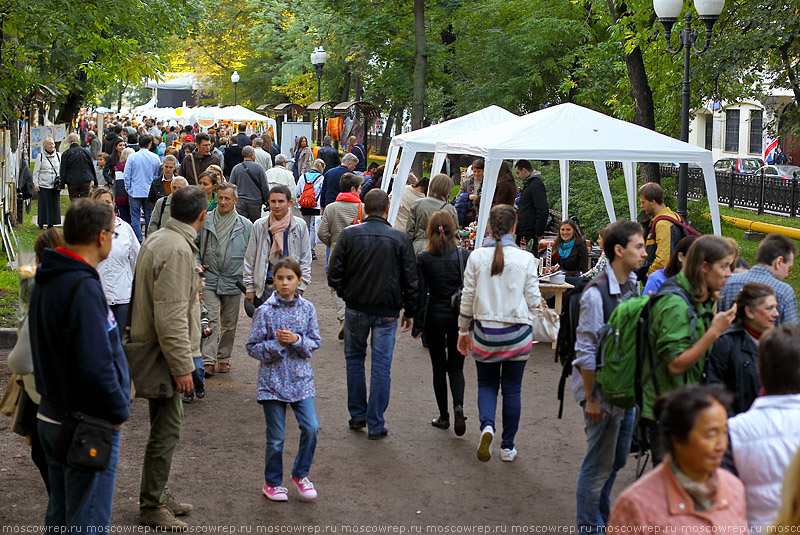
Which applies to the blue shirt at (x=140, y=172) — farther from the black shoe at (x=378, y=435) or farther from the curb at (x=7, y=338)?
the black shoe at (x=378, y=435)

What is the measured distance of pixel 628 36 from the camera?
1905cm

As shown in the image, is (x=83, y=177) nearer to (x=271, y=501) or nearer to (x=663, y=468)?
(x=271, y=501)

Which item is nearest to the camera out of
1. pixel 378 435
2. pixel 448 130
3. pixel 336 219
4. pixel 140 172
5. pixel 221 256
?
pixel 378 435

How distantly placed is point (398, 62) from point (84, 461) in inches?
1011

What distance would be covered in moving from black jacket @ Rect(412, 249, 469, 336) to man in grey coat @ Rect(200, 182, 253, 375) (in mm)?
2086

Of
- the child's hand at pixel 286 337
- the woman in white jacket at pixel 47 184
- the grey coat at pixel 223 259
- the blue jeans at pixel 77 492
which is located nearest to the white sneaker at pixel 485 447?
the child's hand at pixel 286 337

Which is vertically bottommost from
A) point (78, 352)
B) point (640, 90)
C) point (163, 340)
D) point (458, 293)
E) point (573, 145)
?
point (458, 293)

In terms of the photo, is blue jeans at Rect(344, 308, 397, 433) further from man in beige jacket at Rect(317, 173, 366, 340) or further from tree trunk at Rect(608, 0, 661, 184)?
tree trunk at Rect(608, 0, 661, 184)

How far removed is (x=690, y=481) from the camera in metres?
Result: 2.97

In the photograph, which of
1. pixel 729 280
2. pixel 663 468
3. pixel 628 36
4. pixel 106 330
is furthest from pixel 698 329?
pixel 628 36

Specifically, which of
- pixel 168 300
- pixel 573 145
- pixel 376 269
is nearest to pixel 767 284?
pixel 376 269

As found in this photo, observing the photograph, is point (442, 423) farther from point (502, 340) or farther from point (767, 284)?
point (767, 284)

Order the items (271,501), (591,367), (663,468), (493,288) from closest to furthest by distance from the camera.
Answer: (663,468), (591,367), (271,501), (493,288)

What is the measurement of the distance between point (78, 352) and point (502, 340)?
3.36 meters
